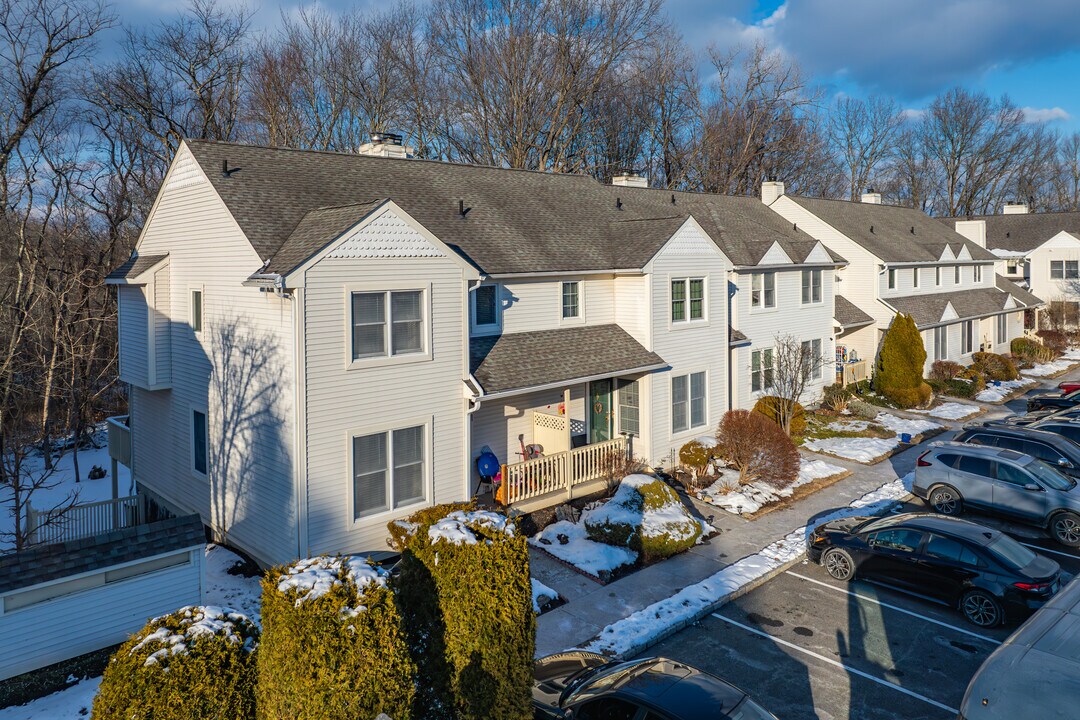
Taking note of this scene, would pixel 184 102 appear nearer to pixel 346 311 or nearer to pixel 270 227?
pixel 270 227

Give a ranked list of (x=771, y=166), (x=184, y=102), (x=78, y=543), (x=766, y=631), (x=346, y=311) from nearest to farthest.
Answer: (x=78, y=543), (x=766, y=631), (x=346, y=311), (x=184, y=102), (x=771, y=166)

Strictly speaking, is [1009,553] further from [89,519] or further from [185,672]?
[89,519]

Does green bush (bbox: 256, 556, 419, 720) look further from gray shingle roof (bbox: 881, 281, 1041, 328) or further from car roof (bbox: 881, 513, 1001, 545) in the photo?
gray shingle roof (bbox: 881, 281, 1041, 328)

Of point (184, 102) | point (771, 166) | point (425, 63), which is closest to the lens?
point (184, 102)

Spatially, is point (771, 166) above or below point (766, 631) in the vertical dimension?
above

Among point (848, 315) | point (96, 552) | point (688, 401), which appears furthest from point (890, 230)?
point (96, 552)

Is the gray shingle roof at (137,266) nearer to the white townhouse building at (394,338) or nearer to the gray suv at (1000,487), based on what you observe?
the white townhouse building at (394,338)

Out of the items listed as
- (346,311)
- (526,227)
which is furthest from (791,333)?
(346,311)
